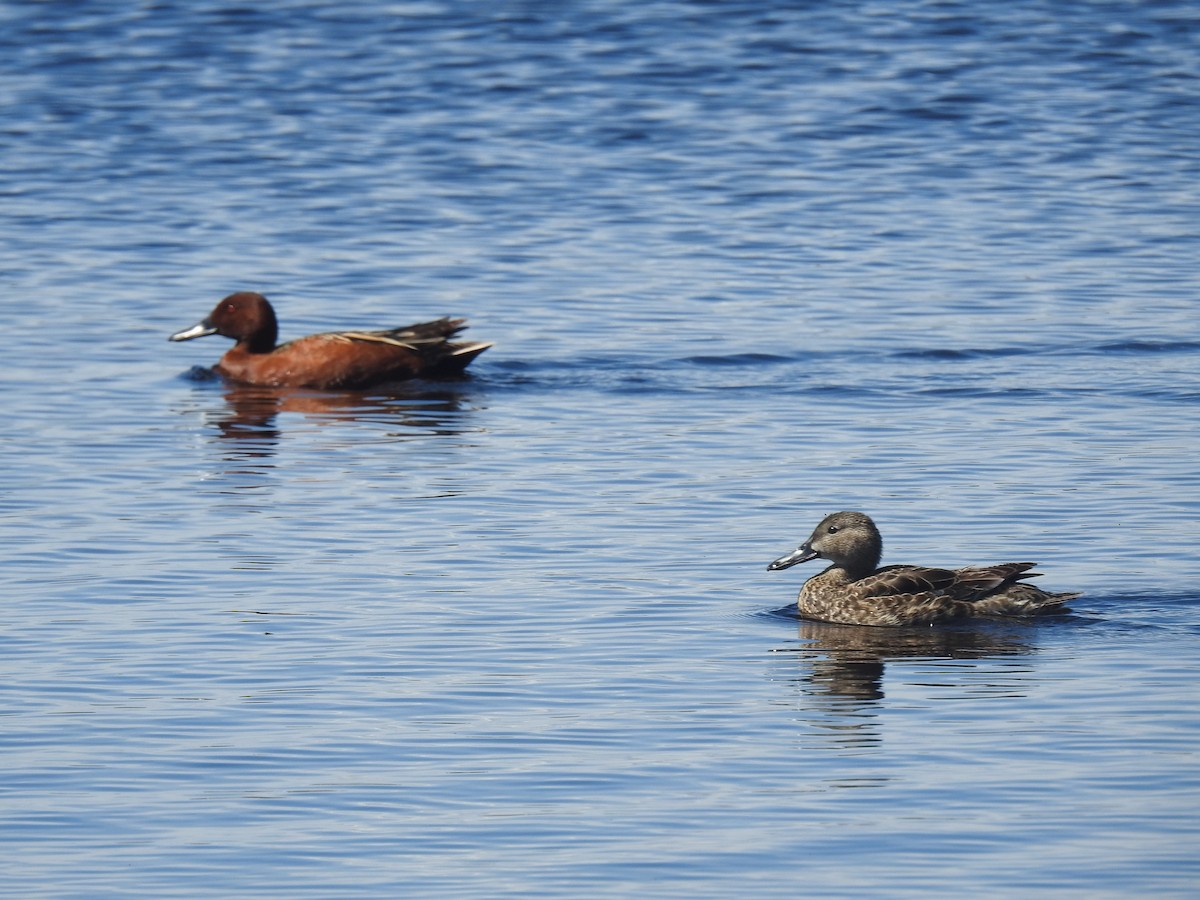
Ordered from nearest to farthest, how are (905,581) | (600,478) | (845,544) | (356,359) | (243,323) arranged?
(905,581), (845,544), (600,478), (356,359), (243,323)

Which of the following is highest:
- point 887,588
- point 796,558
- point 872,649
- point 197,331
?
point 197,331

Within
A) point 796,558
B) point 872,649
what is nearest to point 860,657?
point 872,649

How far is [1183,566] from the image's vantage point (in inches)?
527

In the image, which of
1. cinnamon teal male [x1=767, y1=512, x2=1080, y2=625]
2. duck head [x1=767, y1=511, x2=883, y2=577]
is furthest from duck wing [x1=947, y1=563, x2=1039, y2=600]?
duck head [x1=767, y1=511, x2=883, y2=577]

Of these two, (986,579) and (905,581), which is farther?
(905,581)

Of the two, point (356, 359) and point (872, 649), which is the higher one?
point (356, 359)

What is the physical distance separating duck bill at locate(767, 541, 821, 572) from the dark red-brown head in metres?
9.45

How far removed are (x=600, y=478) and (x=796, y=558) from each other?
2791 mm

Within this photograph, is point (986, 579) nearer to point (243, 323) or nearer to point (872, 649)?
point (872, 649)

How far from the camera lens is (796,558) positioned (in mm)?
13578

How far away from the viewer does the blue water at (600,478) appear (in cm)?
945

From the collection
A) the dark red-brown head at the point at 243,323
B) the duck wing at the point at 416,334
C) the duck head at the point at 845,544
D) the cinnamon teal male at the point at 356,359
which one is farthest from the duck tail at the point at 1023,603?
the dark red-brown head at the point at 243,323

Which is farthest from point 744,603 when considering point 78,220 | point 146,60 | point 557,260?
point 146,60

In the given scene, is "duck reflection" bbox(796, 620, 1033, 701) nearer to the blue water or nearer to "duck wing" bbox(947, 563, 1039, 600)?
the blue water
